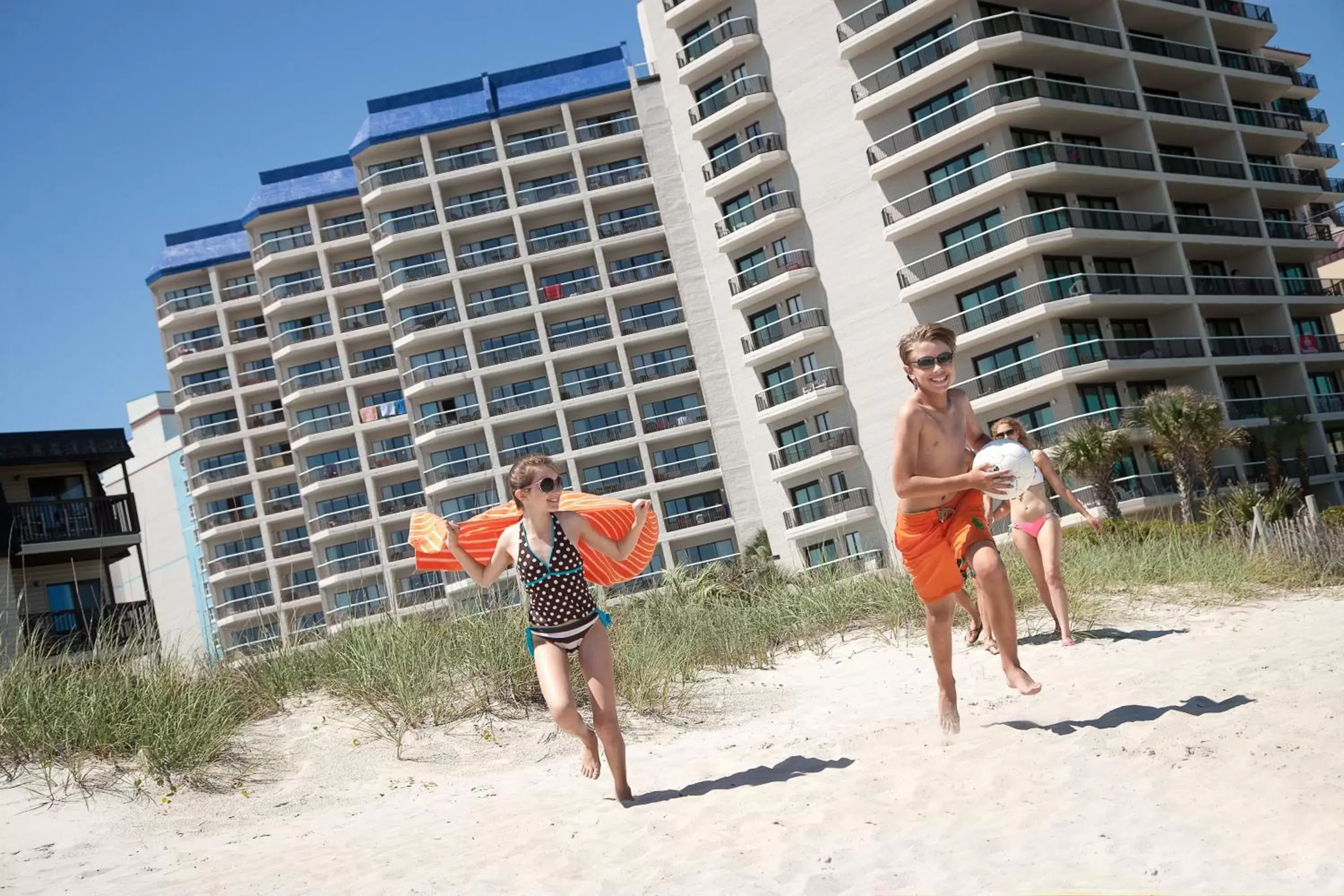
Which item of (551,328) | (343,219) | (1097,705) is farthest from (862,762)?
(343,219)

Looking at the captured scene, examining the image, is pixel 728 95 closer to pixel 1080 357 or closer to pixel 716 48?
pixel 716 48

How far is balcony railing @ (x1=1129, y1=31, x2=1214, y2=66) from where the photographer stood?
4572 cm

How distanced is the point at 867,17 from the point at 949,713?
42880mm

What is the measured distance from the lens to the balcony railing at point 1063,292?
40.4 meters

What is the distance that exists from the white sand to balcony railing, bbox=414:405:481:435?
49.7 meters

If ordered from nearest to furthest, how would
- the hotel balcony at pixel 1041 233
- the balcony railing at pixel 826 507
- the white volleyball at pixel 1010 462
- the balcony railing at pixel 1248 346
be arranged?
the white volleyball at pixel 1010 462, the hotel balcony at pixel 1041 233, the balcony railing at pixel 1248 346, the balcony railing at pixel 826 507

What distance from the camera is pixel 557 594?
6.77 meters

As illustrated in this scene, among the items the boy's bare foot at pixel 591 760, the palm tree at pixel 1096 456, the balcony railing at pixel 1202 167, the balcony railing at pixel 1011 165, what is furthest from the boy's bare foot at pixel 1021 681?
the balcony railing at pixel 1202 167

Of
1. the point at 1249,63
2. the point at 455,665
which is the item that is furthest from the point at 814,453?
the point at 455,665

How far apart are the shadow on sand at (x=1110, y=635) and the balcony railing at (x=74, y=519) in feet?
90.1

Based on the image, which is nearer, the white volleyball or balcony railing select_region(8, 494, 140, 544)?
the white volleyball

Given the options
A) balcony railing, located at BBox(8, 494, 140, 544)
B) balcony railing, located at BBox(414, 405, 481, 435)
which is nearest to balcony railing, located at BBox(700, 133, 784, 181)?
balcony railing, located at BBox(414, 405, 481, 435)

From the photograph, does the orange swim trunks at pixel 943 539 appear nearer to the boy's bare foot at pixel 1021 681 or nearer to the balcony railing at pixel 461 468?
the boy's bare foot at pixel 1021 681

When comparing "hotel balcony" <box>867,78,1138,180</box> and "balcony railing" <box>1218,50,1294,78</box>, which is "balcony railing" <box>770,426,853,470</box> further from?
"balcony railing" <box>1218,50,1294,78</box>
